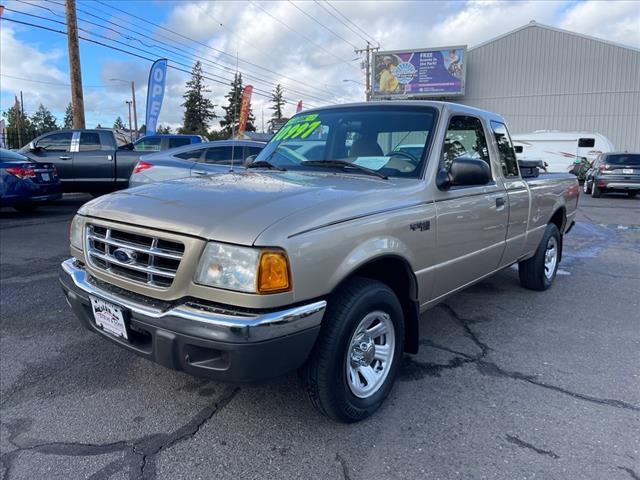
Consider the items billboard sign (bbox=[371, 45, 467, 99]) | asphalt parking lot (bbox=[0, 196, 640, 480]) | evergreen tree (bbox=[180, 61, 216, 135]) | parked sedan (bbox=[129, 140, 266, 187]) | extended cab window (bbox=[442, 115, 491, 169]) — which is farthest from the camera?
evergreen tree (bbox=[180, 61, 216, 135])

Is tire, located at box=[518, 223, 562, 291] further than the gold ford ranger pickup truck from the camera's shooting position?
Yes

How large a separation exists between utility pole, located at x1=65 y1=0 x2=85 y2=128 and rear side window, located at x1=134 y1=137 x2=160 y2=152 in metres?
4.75

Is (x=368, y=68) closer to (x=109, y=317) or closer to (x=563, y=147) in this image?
(x=563, y=147)

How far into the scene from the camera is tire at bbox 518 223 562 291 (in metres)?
5.27

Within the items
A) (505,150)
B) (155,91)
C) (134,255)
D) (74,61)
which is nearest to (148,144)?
(74,61)

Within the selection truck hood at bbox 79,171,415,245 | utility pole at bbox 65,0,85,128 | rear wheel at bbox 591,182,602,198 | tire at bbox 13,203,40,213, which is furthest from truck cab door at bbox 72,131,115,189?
rear wheel at bbox 591,182,602,198

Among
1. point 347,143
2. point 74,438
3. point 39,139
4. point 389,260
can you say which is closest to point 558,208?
point 347,143

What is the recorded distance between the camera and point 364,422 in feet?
9.11

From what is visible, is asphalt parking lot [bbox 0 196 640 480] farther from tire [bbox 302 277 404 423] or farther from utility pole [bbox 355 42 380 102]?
utility pole [bbox 355 42 380 102]

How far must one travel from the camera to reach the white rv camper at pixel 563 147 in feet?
82.5

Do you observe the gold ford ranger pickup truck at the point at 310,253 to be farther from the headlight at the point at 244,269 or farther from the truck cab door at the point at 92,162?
the truck cab door at the point at 92,162

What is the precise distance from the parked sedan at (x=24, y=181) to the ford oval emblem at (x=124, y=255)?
8510 millimetres

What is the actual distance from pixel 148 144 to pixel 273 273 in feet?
39.3

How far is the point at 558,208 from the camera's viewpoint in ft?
18.1
